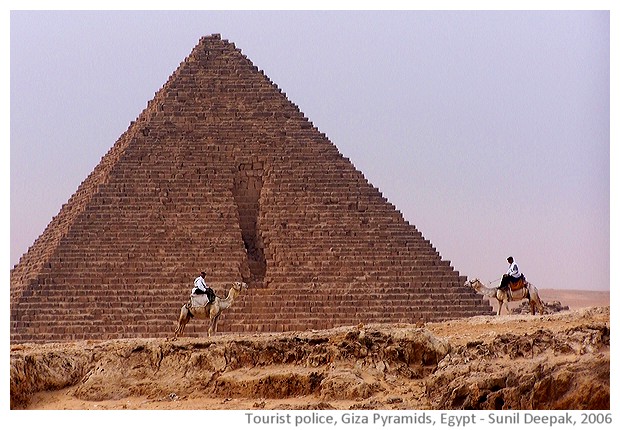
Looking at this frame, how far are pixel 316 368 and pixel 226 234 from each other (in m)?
35.5

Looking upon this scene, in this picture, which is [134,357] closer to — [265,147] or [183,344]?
[183,344]

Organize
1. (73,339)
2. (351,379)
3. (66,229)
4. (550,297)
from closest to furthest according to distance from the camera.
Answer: (351,379), (73,339), (66,229), (550,297)

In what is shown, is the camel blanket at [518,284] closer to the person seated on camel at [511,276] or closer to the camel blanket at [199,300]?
the person seated on camel at [511,276]

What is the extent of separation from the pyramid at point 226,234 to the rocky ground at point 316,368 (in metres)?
27.9

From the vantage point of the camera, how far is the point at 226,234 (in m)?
61.6

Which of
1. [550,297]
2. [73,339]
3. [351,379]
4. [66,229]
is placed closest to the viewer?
[351,379]

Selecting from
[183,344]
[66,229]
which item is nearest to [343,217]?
[66,229]

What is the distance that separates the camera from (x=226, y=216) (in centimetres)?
6253

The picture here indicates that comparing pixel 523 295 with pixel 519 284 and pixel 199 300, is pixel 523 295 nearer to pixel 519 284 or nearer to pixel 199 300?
pixel 519 284

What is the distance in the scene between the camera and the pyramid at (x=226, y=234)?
190 ft

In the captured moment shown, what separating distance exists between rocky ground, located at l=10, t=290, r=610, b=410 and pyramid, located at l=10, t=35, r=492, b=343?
27.9 meters

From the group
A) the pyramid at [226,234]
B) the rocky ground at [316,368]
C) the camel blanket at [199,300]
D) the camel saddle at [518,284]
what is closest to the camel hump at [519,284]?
the camel saddle at [518,284]

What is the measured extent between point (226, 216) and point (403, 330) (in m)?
35.8

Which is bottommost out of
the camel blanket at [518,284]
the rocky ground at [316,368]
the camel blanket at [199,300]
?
the rocky ground at [316,368]
